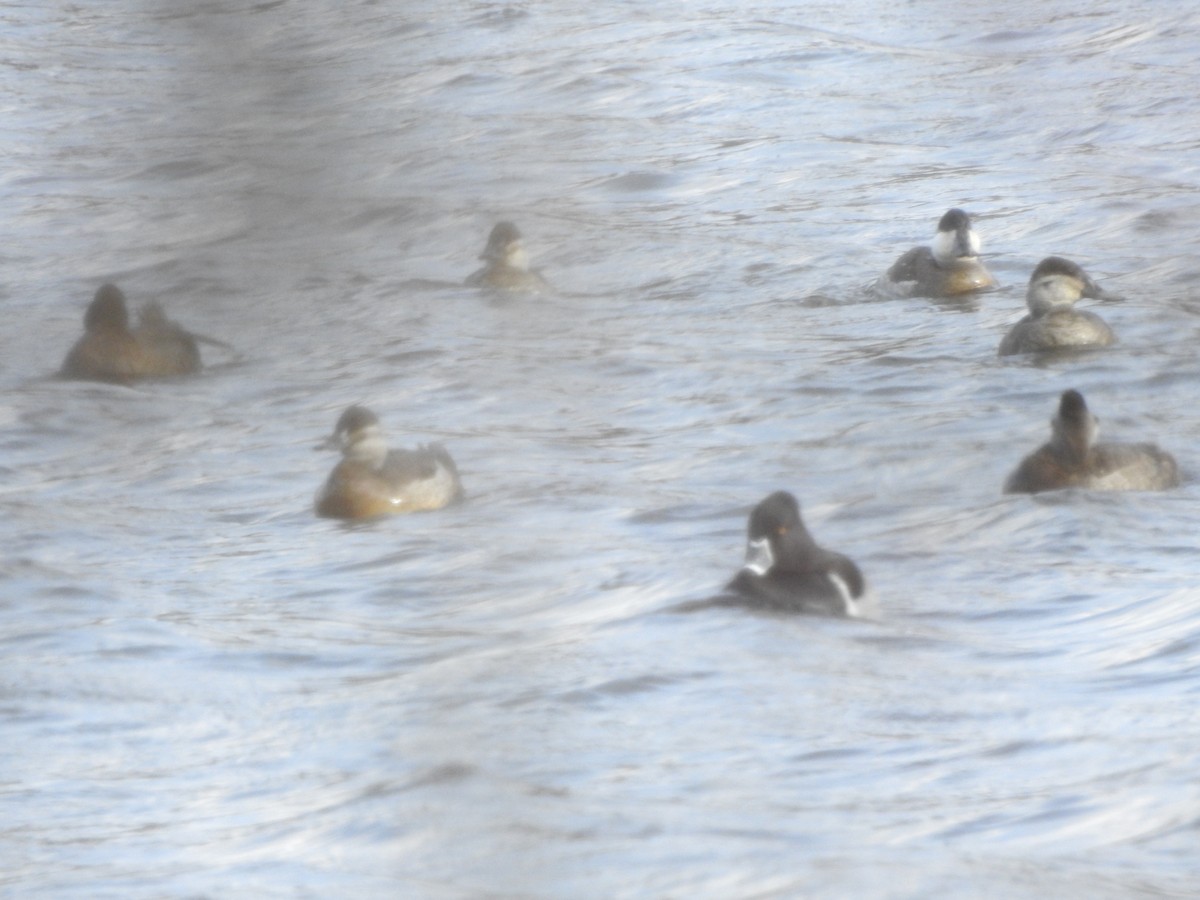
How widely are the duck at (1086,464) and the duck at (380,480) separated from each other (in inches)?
104

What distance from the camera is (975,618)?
8.02 m

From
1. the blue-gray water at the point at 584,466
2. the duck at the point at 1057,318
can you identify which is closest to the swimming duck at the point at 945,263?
the blue-gray water at the point at 584,466

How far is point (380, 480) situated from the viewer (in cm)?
1052

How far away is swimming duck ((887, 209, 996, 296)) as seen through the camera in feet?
47.6

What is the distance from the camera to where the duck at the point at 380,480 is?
1043 cm

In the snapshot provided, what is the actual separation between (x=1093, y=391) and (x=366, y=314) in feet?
35.9

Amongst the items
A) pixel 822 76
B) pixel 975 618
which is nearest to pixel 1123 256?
pixel 822 76

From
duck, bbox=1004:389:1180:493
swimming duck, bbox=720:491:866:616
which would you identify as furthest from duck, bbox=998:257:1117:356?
swimming duck, bbox=720:491:866:616

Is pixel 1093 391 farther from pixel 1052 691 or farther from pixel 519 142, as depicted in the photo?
pixel 519 142

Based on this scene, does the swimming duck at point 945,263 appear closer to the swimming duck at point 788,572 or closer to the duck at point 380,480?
the duck at point 380,480

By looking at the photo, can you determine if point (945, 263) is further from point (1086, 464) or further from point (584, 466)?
point (584, 466)

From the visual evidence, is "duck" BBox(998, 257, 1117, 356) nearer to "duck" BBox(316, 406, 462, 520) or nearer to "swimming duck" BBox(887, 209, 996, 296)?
"swimming duck" BBox(887, 209, 996, 296)

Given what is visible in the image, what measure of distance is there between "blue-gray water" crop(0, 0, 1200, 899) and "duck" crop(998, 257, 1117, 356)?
0.15 meters

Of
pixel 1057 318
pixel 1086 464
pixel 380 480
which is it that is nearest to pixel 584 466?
pixel 380 480
